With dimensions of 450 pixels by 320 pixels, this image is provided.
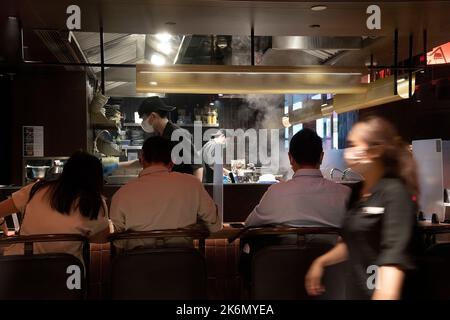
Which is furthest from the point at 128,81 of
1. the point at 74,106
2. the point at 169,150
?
the point at 169,150

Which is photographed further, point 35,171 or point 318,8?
point 35,171

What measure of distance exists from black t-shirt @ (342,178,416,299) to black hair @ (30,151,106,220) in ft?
4.19

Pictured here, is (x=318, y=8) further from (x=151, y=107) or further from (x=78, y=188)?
(x=78, y=188)

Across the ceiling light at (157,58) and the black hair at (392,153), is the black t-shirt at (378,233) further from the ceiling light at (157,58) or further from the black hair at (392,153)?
the ceiling light at (157,58)

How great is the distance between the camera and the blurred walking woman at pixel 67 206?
236cm

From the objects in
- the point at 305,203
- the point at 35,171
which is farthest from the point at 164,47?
the point at 305,203

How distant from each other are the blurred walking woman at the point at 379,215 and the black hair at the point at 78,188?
50.3 inches

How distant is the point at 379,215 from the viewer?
1.72 m

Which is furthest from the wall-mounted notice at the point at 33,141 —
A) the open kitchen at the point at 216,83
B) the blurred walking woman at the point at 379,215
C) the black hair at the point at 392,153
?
the black hair at the point at 392,153

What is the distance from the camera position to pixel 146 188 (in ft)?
8.13

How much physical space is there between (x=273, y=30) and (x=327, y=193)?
1982 millimetres

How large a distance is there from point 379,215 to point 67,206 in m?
1.51

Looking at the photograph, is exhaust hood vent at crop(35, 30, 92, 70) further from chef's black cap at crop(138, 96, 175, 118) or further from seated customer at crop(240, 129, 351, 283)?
seated customer at crop(240, 129, 351, 283)
